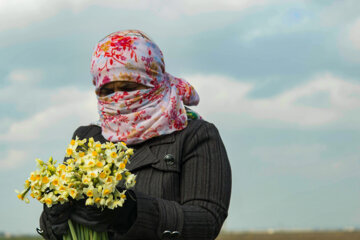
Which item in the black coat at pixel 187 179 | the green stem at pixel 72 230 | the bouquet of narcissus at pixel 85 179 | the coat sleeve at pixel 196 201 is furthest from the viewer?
the black coat at pixel 187 179

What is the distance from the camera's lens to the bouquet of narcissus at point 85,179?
10.4ft

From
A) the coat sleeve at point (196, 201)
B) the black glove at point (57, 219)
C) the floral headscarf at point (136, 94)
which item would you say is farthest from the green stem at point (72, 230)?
the floral headscarf at point (136, 94)

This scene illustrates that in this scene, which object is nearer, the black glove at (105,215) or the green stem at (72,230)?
the black glove at (105,215)

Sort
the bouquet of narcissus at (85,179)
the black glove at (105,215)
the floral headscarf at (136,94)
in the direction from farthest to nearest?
1. the floral headscarf at (136,94)
2. the black glove at (105,215)
3. the bouquet of narcissus at (85,179)

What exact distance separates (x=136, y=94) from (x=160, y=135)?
366mm

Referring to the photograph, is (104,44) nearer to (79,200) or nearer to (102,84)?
(102,84)

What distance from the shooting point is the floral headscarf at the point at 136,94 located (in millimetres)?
4160

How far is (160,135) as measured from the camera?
4281 mm

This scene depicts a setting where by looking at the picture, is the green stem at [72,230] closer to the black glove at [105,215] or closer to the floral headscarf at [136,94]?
the black glove at [105,215]

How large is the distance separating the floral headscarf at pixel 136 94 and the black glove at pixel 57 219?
3.22ft

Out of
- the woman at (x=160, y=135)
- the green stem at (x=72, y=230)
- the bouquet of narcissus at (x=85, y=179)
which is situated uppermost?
the woman at (x=160, y=135)

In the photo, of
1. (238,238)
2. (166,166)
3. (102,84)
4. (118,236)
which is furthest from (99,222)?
(238,238)

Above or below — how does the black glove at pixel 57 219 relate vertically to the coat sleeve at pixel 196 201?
below

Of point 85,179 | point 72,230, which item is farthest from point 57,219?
point 85,179
